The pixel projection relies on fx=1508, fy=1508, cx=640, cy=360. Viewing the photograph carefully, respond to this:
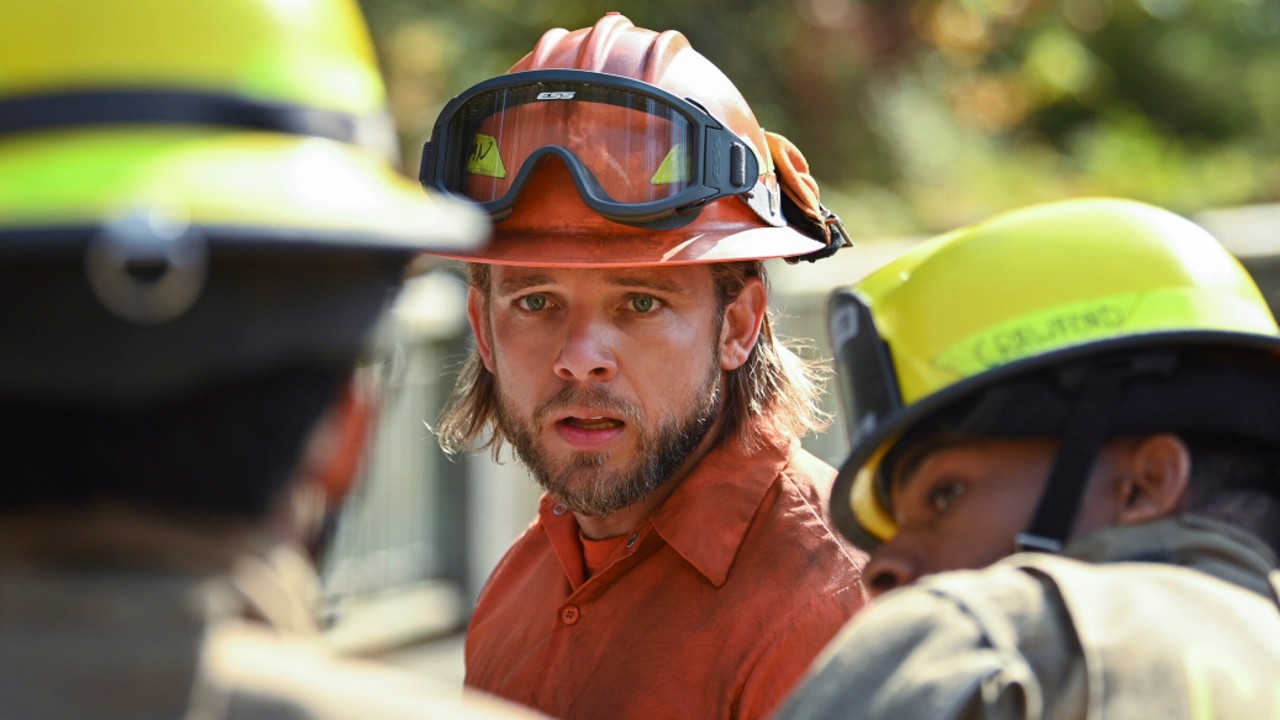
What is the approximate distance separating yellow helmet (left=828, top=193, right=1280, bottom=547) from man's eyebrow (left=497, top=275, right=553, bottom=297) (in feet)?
3.30

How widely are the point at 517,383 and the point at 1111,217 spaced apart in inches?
56.8

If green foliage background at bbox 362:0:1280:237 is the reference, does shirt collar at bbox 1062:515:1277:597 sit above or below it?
below

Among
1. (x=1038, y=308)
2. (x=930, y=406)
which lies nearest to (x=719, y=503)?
(x=930, y=406)

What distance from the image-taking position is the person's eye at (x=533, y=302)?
3.28 m

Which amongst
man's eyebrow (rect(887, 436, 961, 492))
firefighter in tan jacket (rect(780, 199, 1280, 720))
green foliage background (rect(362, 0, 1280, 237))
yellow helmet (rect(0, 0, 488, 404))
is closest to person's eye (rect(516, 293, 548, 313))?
firefighter in tan jacket (rect(780, 199, 1280, 720))

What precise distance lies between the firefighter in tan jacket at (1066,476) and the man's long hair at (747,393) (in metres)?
0.92

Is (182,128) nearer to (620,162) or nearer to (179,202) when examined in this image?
(179,202)

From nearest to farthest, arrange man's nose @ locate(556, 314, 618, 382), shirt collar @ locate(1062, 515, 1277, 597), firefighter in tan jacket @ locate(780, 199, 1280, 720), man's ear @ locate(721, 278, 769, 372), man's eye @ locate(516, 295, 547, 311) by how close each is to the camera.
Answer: firefighter in tan jacket @ locate(780, 199, 1280, 720)
shirt collar @ locate(1062, 515, 1277, 597)
man's nose @ locate(556, 314, 618, 382)
man's eye @ locate(516, 295, 547, 311)
man's ear @ locate(721, 278, 769, 372)

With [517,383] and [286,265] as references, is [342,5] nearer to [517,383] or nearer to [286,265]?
[286,265]

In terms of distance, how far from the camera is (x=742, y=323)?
3.42m

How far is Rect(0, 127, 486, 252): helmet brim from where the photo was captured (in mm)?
1427

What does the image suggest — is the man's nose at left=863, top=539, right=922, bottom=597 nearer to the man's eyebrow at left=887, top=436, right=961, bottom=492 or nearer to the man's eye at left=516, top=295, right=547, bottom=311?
the man's eyebrow at left=887, top=436, right=961, bottom=492

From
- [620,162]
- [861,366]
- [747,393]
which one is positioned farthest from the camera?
[747,393]

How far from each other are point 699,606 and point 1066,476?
43.3 inches
